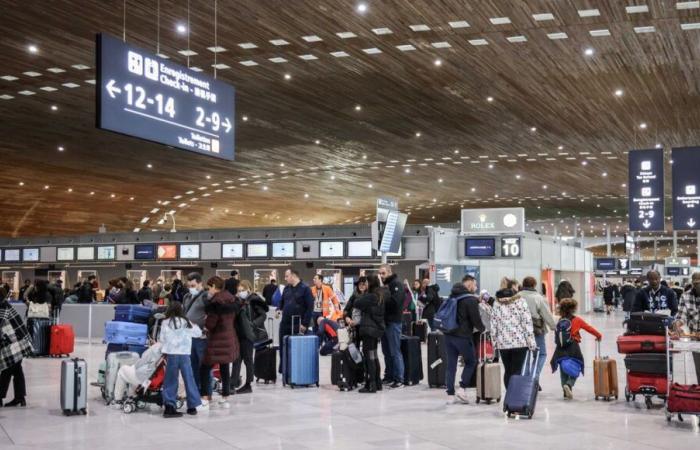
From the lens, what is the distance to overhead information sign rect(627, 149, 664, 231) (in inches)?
796

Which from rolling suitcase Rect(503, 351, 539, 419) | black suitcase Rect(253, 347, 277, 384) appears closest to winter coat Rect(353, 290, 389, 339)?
black suitcase Rect(253, 347, 277, 384)

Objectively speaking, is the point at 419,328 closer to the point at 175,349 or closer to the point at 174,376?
the point at 174,376

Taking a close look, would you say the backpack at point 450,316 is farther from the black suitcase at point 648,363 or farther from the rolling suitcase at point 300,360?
the rolling suitcase at point 300,360

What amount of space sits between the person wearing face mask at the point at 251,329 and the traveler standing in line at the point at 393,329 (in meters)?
1.81

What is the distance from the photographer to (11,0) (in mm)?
13648

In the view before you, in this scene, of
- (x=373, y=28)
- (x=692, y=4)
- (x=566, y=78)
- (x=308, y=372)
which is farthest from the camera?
(x=566, y=78)

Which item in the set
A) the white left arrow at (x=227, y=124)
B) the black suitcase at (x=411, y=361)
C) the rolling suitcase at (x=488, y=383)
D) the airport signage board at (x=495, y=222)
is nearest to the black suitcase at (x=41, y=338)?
the black suitcase at (x=411, y=361)

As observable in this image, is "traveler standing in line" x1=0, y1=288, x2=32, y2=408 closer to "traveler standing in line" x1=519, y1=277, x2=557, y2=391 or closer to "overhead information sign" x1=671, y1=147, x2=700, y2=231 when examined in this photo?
"traveler standing in line" x1=519, y1=277, x2=557, y2=391

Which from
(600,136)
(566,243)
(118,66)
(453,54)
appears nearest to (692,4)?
(453,54)

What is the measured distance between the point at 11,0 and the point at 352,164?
63.3 feet

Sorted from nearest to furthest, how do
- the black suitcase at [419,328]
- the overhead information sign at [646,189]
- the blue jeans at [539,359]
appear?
the blue jeans at [539,359], the black suitcase at [419,328], the overhead information sign at [646,189]

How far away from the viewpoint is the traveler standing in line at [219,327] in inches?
392

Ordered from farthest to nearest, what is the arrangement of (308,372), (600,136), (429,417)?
1. (600,136)
2. (308,372)
3. (429,417)

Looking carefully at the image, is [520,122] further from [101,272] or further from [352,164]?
[101,272]
